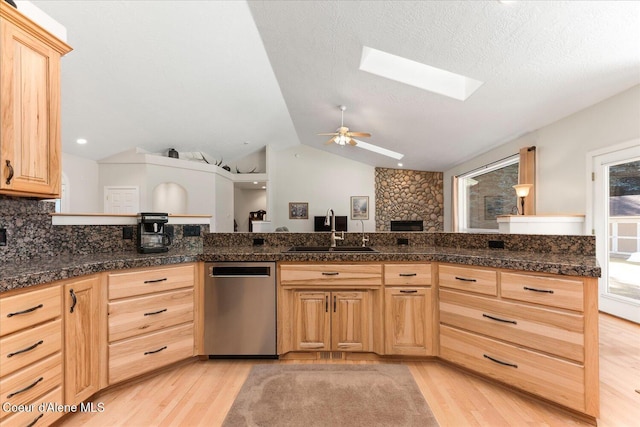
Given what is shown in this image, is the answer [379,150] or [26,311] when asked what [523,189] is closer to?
[379,150]

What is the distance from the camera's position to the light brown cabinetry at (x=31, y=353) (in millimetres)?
1296

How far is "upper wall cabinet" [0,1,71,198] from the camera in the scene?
1.48m

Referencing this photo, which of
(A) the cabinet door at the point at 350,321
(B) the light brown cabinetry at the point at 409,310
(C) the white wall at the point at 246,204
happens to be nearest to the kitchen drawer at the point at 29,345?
(A) the cabinet door at the point at 350,321

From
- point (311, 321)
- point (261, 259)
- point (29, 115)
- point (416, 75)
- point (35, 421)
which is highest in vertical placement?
point (416, 75)

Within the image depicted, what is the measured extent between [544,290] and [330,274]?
1.31 meters

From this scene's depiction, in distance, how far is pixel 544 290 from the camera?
1.71 metres

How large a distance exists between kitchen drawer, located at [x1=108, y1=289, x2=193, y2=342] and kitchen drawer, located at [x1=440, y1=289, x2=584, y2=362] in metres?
1.86

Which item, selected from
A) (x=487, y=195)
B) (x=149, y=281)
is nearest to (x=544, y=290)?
(x=149, y=281)

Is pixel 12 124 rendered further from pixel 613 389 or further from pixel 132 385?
pixel 613 389

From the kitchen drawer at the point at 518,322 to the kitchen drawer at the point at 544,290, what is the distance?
0.05 meters

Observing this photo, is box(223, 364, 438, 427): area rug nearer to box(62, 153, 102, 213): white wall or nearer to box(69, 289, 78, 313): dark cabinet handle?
box(69, 289, 78, 313): dark cabinet handle

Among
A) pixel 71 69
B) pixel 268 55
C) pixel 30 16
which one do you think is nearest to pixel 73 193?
pixel 71 69

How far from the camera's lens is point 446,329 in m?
2.16

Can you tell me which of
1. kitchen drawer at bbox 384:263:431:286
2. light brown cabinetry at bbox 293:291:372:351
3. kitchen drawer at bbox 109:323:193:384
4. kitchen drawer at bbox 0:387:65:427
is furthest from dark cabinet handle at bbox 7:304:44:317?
kitchen drawer at bbox 384:263:431:286
